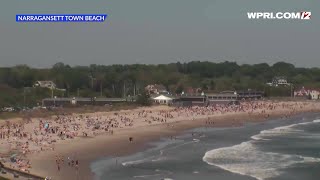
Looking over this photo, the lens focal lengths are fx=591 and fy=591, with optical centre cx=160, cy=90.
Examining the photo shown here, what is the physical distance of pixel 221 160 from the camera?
132 ft

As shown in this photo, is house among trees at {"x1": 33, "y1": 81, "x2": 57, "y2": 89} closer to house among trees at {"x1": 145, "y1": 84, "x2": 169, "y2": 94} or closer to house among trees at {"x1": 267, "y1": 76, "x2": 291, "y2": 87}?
house among trees at {"x1": 145, "y1": 84, "x2": 169, "y2": 94}

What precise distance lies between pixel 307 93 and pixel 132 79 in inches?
1997

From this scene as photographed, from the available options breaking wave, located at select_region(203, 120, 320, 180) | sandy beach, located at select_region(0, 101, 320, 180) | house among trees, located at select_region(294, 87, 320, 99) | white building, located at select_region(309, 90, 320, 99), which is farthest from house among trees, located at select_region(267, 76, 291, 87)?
breaking wave, located at select_region(203, 120, 320, 180)

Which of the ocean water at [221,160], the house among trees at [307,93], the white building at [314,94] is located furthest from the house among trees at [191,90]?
the ocean water at [221,160]

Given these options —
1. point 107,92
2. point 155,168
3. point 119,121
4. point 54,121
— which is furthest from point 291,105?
point 155,168

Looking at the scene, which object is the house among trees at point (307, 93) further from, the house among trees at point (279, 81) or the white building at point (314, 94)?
the house among trees at point (279, 81)

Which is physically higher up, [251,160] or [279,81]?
[279,81]

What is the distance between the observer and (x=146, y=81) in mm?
134625

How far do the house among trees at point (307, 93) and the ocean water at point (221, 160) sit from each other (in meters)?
94.1

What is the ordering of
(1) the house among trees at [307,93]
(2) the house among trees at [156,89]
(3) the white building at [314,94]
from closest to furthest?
1. (2) the house among trees at [156,89]
2. (3) the white building at [314,94]
3. (1) the house among trees at [307,93]

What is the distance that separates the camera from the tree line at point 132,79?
4335 inches

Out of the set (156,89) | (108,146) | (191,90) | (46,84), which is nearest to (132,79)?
(156,89)

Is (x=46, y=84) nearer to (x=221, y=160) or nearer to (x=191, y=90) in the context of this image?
(x=191, y=90)

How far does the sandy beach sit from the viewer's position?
119 feet
